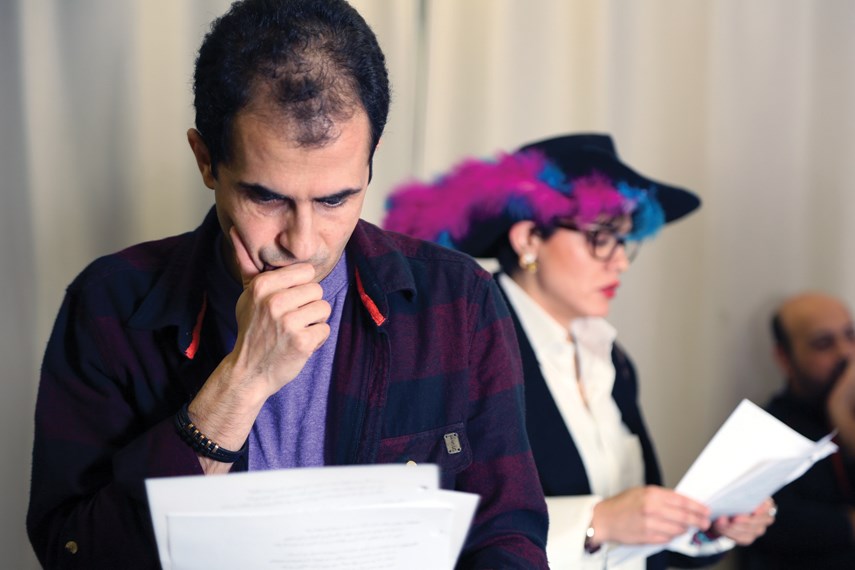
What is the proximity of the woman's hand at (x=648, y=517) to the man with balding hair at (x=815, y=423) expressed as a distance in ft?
2.58

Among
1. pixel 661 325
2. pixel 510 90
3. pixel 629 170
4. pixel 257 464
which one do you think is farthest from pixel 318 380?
pixel 661 325

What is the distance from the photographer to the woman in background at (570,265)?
2129 mm

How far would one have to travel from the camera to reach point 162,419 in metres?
1.24

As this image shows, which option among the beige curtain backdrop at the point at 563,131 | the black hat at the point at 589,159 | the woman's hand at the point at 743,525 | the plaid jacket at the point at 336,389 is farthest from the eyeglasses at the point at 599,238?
the plaid jacket at the point at 336,389

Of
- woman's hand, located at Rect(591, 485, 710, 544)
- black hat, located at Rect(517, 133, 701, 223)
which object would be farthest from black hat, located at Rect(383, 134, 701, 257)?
woman's hand, located at Rect(591, 485, 710, 544)

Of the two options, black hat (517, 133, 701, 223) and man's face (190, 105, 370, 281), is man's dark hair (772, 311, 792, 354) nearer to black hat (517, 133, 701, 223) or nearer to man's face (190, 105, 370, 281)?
black hat (517, 133, 701, 223)

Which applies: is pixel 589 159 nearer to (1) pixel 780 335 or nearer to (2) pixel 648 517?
(2) pixel 648 517

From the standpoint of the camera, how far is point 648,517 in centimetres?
192

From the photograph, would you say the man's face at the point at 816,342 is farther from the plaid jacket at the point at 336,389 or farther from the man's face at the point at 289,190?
the man's face at the point at 289,190

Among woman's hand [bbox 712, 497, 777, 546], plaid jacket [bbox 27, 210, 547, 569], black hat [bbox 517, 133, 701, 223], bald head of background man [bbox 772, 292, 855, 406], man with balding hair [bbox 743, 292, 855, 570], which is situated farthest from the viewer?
bald head of background man [bbox 772, 292, 855, 406]

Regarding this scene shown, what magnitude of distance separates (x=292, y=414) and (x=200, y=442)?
16 cm

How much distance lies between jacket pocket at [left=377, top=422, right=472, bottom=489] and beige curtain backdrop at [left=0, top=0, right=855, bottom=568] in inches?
45.7

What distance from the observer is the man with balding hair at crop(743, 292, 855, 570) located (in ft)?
8.49

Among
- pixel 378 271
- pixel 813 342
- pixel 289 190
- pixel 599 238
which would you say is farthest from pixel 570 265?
pixel 289 190
